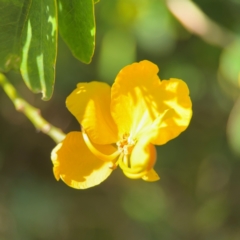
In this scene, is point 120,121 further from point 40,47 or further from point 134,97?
point 40,47

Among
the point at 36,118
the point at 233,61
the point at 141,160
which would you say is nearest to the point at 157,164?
the point at 233,61

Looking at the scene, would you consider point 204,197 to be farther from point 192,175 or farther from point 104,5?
point 104,5

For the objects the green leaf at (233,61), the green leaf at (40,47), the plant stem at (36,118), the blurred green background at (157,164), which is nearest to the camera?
the green leaf at (40,47)

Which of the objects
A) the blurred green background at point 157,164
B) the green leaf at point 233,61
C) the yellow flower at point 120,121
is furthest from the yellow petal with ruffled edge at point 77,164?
the blurred green background at point 157,164

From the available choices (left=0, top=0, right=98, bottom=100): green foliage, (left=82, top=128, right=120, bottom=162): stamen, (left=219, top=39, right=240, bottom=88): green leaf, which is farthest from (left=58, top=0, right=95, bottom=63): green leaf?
(left=219, top=39, right=240, bottom=88): green leaf

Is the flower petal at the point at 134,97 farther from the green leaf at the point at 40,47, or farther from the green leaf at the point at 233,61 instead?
the green leaf at the point at 233,61

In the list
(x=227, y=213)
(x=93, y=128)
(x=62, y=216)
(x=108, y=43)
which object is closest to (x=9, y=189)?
(x=62, y=216)
